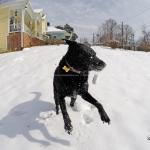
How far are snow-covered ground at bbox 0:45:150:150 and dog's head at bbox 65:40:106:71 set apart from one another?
3.48 feet

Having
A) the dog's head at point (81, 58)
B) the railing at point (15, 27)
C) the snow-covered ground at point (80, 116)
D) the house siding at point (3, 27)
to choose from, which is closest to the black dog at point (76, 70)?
the dog's head at point (81, 58)

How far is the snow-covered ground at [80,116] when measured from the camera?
590 cm

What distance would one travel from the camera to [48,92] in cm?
854

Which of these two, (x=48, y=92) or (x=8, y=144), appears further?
(x=48, y=92)

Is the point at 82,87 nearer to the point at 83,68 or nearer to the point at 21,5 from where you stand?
the point at 83,68

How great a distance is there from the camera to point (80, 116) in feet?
22.5

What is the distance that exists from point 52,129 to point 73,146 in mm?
793

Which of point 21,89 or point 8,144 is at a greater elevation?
point 21,89

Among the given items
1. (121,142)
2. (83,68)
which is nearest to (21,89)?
(83,68)

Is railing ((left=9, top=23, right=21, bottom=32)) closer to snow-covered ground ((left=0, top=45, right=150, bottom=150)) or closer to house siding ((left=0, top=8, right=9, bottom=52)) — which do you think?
house siding ((left=0, top=8, right=9, bottom=52))

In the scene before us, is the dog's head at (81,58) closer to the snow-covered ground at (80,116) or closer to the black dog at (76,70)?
the black dog at (76,70)

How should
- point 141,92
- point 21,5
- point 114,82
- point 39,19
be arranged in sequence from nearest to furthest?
point 141,92 < point 114,82 < point 21,5 < point 39,19

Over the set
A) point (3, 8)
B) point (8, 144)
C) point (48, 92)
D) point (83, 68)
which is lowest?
point (8, 144)

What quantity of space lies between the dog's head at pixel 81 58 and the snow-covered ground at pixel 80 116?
41.8 inches
